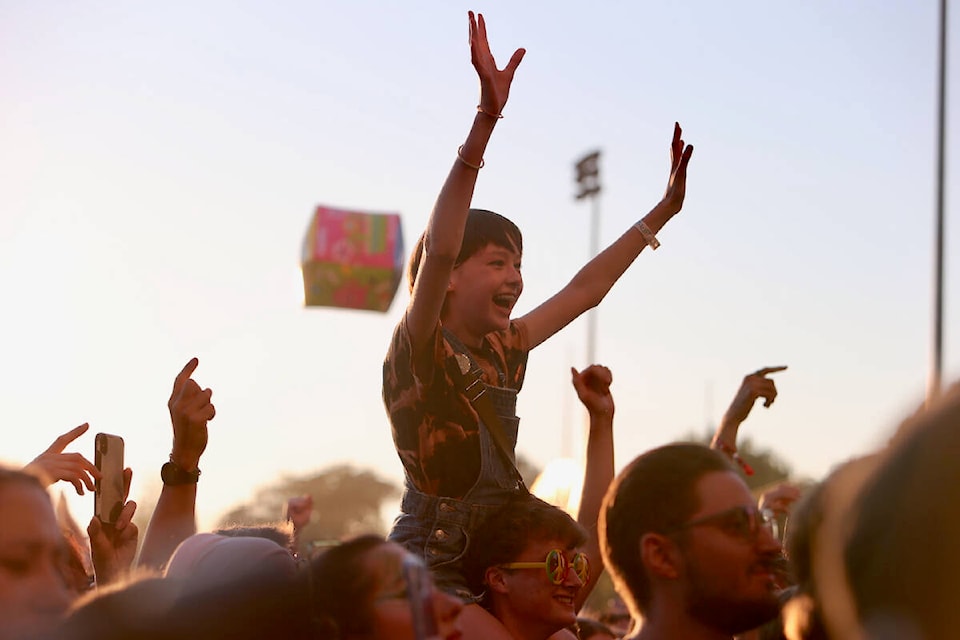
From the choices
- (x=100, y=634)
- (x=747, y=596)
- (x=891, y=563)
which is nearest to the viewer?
(x=891, y=563)

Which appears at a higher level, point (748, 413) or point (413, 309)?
point (413, 309)

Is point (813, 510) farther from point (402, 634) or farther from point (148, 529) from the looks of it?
point (148, 529)

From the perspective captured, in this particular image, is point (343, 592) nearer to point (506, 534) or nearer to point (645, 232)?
point (506, 534)

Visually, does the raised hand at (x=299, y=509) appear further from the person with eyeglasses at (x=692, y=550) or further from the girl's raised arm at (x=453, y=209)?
the person with eyeglasses at (x=692, y=550)

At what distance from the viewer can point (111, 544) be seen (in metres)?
4.34

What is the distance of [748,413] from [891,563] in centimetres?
443

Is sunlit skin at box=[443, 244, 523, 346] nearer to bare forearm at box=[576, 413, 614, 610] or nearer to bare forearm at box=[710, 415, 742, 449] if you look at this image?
bare forearm at box=[576, 413, 614, 610]

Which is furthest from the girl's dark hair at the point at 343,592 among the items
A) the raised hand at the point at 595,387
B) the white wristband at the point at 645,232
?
the white wristband at the point at 645,232

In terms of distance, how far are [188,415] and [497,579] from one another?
1.13 m

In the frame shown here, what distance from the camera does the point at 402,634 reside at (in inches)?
115

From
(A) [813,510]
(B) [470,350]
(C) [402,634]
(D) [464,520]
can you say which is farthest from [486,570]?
(A) [813,510]

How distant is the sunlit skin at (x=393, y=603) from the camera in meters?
2.94

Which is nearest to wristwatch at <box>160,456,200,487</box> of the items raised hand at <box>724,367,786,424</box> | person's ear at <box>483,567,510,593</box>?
person's ear at <box>483,567,510,593</box>

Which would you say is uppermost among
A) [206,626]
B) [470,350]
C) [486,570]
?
[470,350]
